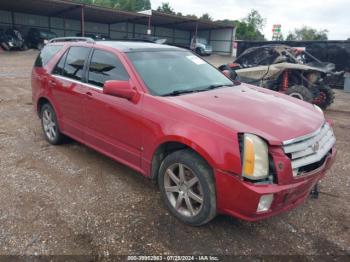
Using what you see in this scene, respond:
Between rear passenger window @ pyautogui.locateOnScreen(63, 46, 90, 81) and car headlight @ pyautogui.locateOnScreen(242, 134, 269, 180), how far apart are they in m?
2.67

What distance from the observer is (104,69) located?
397 cm

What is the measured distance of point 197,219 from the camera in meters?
2.97

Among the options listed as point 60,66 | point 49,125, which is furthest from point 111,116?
point 49,125

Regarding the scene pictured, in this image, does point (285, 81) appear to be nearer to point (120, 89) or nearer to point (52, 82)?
point (52, 82)

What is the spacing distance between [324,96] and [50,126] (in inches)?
271

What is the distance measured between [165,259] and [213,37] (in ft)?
134

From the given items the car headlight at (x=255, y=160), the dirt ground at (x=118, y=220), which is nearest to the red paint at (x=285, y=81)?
the dirt ground at (x=118, y=220)

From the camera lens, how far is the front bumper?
8.34 ft

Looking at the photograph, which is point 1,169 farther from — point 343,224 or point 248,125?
point 343,224

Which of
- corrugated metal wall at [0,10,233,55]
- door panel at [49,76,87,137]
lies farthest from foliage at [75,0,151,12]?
door panel at [49,76,87,137]

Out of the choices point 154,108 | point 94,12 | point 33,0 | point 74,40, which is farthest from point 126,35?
point 154,108

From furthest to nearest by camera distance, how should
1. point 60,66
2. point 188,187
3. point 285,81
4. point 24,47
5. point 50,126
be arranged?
point 24,47, point 285,81, point 50,126, point 60,66, point 188,187

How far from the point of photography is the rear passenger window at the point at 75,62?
4.34 m

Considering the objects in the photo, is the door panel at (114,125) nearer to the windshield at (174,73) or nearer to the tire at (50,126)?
the windshield at (174,73)
